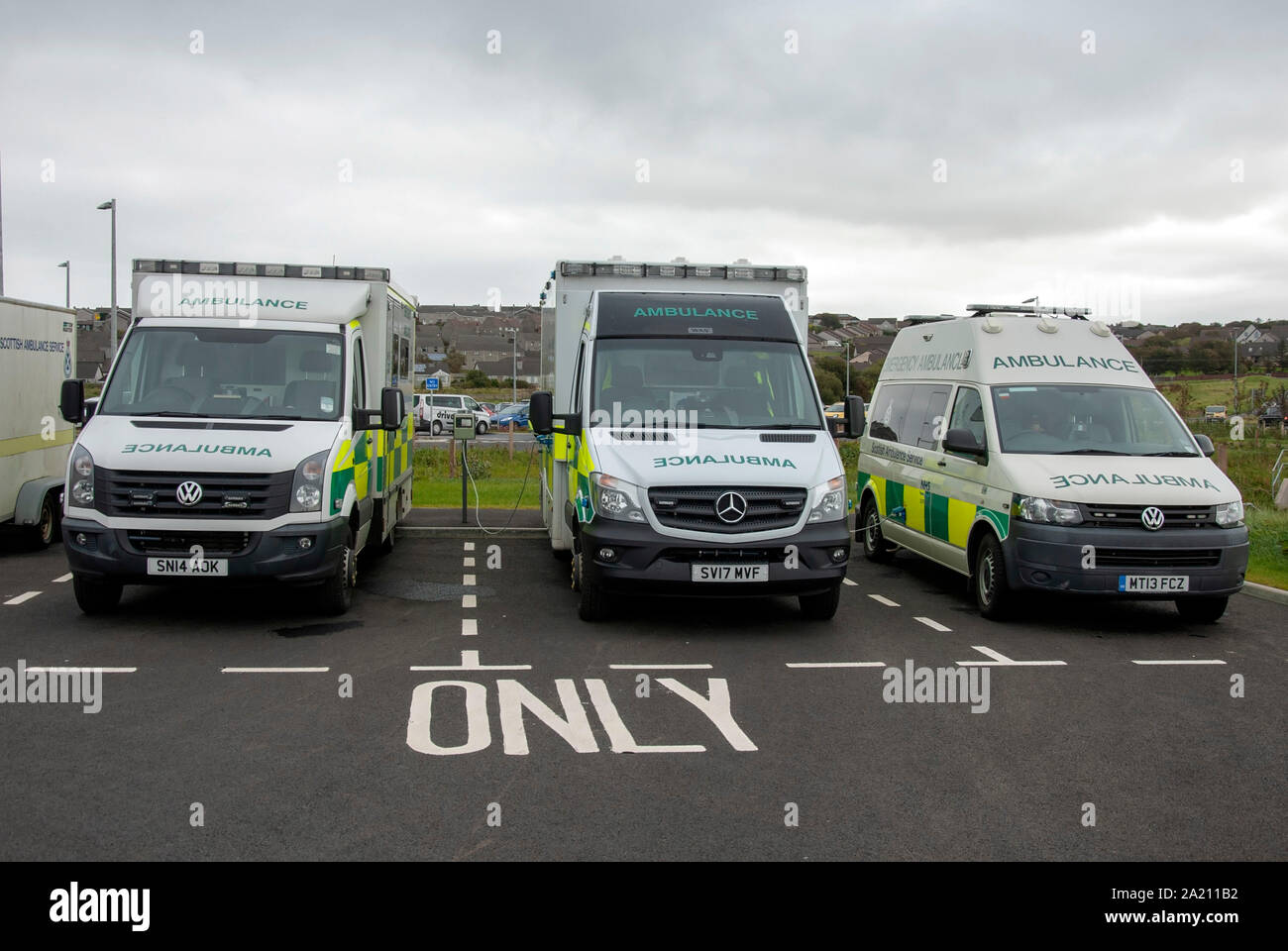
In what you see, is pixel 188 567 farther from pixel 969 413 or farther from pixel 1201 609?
pixel 1201 609

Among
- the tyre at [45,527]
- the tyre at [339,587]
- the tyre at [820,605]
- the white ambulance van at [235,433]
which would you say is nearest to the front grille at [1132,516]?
the tyre at [820,605]

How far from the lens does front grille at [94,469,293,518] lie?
8.64 meters

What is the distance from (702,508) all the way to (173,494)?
153 inches

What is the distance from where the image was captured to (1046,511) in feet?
30.8

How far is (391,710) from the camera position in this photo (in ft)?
22.1

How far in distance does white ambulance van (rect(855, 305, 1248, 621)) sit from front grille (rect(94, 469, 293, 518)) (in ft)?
19.3

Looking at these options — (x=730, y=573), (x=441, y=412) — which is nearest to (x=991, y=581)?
(x=730, y=573)

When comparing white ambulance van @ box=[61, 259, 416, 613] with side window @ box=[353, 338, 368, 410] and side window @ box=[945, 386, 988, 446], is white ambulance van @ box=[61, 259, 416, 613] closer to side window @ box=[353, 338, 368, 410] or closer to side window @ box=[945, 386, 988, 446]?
side window @ box=[353, 338, 368, 410]

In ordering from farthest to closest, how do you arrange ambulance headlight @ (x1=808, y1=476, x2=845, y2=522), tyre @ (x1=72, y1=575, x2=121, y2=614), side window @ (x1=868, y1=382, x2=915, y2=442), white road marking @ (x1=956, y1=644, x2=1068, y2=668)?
side window @ (x1=868, y1=382, x2=915, y2=442)
tyre @ (x1=72, y1=575, x2=121, y2=614)
ambulance headlight @ (x1=808, y1=476, x2=845, y2=522)
white road marking @ (x1=956, y1=644, x2=1068, y2=668)

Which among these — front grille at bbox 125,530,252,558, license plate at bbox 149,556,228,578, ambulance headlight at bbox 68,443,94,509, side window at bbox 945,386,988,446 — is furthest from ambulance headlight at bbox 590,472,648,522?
ambulance headlight at bbox 68,443,94,509

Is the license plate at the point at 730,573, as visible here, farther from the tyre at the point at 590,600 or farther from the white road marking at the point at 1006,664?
the white road marking at the point at 1006,664

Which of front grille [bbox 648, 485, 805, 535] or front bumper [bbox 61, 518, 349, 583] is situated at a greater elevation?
front grille [bbox 648, 485, 805, 535]
